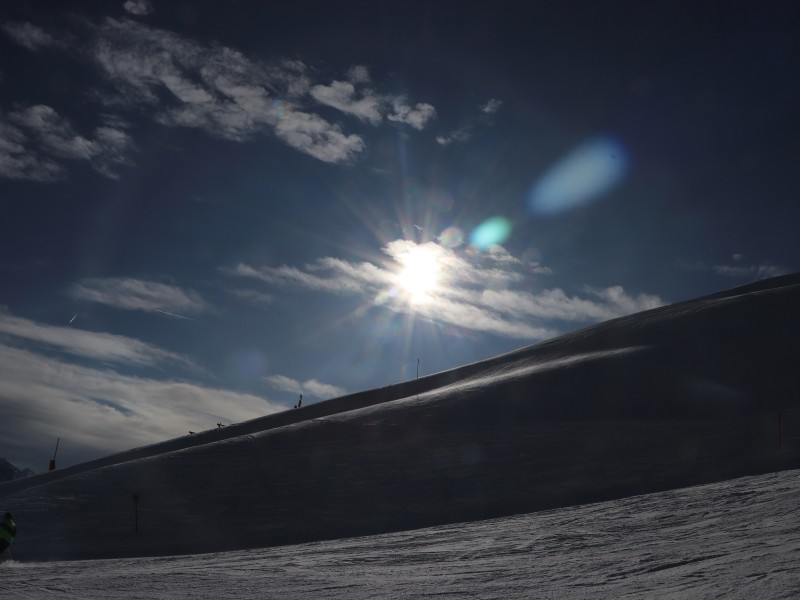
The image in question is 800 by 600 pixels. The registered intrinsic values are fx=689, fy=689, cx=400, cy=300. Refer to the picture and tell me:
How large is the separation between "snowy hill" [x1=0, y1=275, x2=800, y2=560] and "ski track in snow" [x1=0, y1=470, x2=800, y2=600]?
1.88 m

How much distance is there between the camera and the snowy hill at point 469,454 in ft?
51.5

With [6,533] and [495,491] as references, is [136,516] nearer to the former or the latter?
[6,533]

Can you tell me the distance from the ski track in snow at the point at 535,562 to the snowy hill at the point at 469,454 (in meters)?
1.88

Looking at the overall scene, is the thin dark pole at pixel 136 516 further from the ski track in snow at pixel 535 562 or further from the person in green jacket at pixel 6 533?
the person in green jacket at pixel 6 533

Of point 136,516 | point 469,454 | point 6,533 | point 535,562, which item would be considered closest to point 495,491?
point 469,454

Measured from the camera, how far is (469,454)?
20.0m

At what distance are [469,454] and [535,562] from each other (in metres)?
10.5

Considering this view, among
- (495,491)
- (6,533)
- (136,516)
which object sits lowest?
(6,533)

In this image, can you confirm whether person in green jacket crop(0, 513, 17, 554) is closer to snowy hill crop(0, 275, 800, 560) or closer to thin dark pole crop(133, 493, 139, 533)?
snowy hill crop(0, 275, 800, 560)

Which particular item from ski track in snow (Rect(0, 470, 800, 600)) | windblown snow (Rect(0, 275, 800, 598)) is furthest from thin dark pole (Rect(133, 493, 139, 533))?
ski track in snow (Rect(0, 470, 800, 600))

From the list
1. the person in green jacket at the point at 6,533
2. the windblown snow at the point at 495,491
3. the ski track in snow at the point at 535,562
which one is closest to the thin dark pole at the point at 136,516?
the windblown snow at the point at 495,491

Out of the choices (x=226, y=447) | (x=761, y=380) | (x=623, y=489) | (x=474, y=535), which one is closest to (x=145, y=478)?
(x=226, y=447)

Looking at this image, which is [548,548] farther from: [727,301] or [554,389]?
[727,301]

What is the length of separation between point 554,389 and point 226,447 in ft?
40.0
